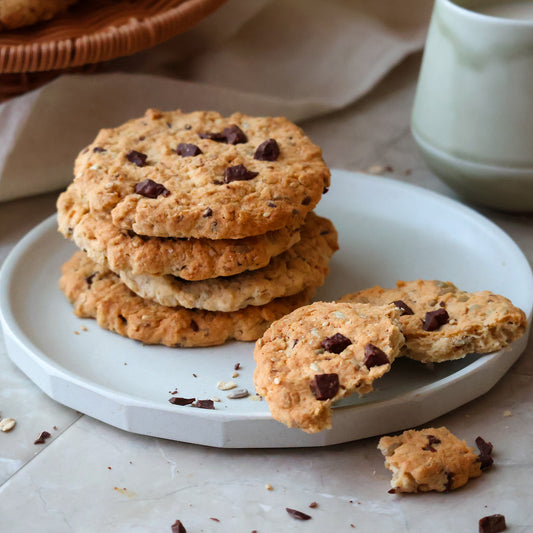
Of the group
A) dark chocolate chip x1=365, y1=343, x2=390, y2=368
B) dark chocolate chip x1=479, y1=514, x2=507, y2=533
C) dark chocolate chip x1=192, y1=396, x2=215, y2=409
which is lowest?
dark chocolate chip x1=479, y1=514, x2=507, y2=533

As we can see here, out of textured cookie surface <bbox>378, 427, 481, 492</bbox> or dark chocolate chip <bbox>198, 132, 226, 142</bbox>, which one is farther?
dark chocolate chip <bbox>198, 132, 226, 142</bbox>

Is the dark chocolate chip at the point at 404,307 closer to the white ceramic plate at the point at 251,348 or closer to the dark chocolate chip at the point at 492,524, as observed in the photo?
the white ceramic plate at the point at 251,348

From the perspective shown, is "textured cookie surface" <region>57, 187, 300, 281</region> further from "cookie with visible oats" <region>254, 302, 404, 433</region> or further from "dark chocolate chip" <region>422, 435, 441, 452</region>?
"dark chocolate chip" <region>422, 435, 441, 452</region>

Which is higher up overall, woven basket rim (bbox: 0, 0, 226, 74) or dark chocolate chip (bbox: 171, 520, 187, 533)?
woven basket rim (bbox: 0, 0, 226, 74)

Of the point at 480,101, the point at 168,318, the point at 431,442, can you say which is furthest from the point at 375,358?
the point at 480,101

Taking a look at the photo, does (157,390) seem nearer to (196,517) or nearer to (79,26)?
(196,517)

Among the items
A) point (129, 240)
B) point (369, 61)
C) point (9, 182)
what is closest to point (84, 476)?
point (129, 240)

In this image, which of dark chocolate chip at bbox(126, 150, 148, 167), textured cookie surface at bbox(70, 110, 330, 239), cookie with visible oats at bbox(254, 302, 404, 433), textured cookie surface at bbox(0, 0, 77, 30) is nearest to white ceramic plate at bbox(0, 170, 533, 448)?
cookie with visible oats at bbox(254, 302, 404, 433)
